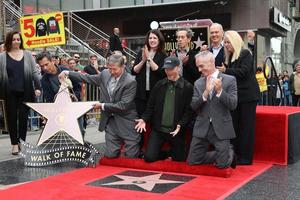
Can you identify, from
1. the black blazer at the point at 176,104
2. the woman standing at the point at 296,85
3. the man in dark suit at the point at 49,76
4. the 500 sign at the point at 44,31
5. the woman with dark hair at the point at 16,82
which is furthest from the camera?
the woman standing at the point at 296,85

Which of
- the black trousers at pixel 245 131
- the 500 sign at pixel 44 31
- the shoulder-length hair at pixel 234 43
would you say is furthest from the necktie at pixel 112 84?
the 500 sign at pixel 44 31

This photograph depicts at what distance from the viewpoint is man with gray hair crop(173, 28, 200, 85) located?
661 centimetres

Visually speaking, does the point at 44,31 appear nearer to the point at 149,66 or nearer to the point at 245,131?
the point at 149,66

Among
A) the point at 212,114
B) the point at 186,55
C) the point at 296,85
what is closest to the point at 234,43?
the point at 186,55

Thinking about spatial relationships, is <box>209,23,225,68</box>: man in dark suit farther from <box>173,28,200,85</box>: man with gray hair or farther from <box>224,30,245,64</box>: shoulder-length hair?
<box>173,28,200,85</box>: man with gray hair

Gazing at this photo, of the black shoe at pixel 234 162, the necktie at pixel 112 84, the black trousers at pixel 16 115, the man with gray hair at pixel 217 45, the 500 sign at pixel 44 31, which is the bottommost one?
the black shoe at pixel 234 162

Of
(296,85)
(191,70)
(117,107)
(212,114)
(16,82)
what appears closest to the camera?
(212,114)

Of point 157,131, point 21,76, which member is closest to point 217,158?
point 157,131

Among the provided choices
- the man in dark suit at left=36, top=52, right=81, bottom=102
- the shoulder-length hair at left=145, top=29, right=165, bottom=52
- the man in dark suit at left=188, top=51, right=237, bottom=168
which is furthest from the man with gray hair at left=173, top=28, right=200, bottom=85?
the man in dark suit at left=36, top=52, right=81, bottom=102

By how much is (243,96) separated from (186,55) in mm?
980

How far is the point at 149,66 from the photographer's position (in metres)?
6.68

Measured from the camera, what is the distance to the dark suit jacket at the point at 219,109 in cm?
588

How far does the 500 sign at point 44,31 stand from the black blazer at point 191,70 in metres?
5.49

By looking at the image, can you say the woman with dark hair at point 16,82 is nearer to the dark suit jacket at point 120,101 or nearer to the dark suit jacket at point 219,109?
the dark suit jacket at point 120,101
